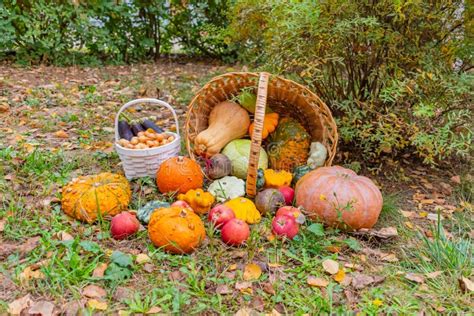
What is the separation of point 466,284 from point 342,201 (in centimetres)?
76

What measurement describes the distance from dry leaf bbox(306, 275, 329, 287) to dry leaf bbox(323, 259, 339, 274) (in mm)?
75

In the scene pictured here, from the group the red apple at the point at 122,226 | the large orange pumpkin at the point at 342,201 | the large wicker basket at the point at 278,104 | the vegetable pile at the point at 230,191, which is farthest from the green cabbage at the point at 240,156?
the red apple at the point at 122,226

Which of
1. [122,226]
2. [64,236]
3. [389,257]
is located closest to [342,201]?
[389,257]

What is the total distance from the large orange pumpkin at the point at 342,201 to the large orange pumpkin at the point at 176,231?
698 millimetres

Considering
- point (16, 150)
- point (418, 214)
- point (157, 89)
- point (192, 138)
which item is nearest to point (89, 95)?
point (157, 89)

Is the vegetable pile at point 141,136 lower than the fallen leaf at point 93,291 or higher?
higher

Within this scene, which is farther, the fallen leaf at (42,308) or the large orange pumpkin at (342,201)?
the large orange pumpkin at (342,201)

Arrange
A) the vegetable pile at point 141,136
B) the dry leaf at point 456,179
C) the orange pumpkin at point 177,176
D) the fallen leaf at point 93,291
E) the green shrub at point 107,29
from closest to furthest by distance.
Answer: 1. the fallen leaf at point 93,291
2. the orange pumpkin at point 177,176
3. the vegetable pile at point 141,136
4. the dry leaf at point 456,179
5. the green shrub at point 107,29

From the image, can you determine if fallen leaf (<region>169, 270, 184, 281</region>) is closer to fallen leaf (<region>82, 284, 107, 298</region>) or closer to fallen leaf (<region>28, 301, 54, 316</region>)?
fallen leaf (<region>82, 284, 107, 298</region>)

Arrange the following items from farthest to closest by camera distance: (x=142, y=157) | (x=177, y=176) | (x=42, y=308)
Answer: (x=142, y=157), (x=177, y=176), (x=42, y=308)

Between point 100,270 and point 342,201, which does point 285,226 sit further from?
point 100,270

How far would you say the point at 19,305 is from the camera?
194 centimetres

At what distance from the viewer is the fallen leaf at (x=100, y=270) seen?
2.15 metres

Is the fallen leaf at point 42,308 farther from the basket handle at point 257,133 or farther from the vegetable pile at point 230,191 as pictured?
the basket handle at point 257,133
